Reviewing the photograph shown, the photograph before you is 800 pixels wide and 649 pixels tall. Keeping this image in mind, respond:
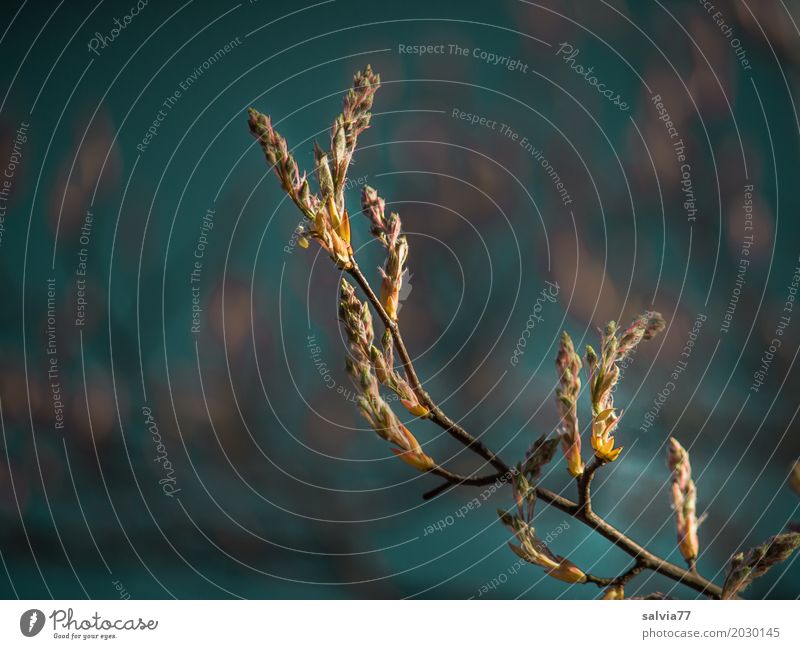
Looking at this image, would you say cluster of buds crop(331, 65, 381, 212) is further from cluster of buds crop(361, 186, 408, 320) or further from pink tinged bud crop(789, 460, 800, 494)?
pink tinged bud crop(789, 460, 800, 494)

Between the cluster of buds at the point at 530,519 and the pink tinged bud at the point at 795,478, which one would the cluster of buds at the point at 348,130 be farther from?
the pink tinged bud at the point at 795,478

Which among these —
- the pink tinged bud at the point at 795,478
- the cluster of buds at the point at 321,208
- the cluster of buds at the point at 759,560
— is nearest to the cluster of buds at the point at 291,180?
the cluster of buds at the point at 321,208

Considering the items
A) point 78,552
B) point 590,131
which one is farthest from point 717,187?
point 78,552

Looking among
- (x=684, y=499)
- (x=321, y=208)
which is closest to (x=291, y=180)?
(x=321, y=208)

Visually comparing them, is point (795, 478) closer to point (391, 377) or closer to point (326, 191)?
point (391, 377)

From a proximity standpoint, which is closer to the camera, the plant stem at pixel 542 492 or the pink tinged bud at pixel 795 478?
the plant stem at pixel 542 492

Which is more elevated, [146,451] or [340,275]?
[340,275]

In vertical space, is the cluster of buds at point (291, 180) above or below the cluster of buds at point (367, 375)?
above
